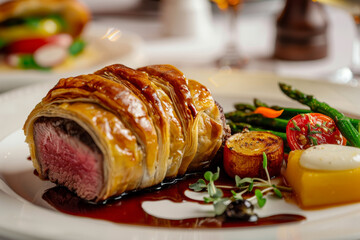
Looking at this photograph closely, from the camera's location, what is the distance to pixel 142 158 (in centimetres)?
253

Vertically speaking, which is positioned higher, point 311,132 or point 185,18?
point 311,132

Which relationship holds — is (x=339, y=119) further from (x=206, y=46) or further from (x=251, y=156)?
(x=206, y=46)

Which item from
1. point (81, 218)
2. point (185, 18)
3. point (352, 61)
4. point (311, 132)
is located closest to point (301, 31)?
point (352, 61)

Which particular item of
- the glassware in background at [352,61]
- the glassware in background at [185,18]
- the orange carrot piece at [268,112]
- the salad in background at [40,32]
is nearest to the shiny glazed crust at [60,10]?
the salad in background at [40,32]

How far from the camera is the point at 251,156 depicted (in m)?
2.77

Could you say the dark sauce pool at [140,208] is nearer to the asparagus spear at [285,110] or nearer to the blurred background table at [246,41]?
the asparagus spear at [285,110]

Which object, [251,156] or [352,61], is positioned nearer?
[251,156]

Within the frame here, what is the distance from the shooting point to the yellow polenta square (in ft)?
8.15

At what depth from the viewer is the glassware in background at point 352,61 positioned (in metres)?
4.32

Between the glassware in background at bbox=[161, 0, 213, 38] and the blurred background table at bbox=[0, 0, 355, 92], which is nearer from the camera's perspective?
the blurred background table at bbox=[0, 0, 355, 92]

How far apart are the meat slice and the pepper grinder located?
9.79ft

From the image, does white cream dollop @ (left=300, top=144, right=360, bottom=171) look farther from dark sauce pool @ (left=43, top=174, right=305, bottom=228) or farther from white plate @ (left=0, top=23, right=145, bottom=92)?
white plate @ (left=0, top=23, right=145, bottom=92)

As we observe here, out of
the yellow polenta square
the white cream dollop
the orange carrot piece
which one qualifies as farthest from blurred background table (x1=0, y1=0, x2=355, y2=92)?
the yellow polenta square

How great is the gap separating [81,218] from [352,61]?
349 cm
